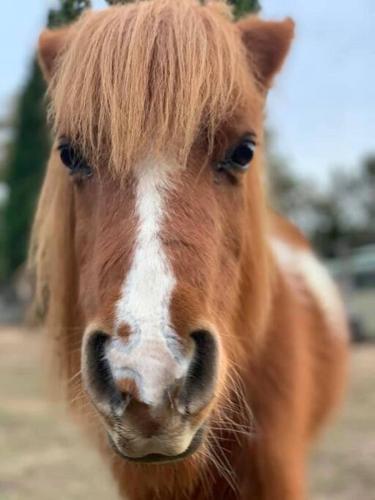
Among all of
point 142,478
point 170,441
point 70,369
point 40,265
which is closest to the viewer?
point 170,441

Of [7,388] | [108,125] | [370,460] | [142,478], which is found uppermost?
[108,125]

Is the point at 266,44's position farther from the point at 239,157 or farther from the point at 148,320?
the point at 148,320

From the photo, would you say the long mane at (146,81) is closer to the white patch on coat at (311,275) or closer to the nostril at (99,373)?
the nostril at (99,373)

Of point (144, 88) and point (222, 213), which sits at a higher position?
point (144, 88)

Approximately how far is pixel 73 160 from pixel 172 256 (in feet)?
1.80

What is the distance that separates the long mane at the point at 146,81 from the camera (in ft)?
5.81

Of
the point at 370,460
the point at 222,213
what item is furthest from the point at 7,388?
the point at 222,213

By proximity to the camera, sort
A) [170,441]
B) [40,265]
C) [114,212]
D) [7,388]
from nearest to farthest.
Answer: [170,441] < [114,212] < [40,265] < [7,388]

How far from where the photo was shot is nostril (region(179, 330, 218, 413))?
4.95 feet

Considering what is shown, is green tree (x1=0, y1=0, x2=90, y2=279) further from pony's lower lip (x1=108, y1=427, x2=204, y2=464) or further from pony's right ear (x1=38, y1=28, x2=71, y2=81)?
pony's lower lip (x1=108, y1=427, x2=204, y2=464)

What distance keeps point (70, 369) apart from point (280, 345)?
2.64 ft

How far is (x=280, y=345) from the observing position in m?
2.50

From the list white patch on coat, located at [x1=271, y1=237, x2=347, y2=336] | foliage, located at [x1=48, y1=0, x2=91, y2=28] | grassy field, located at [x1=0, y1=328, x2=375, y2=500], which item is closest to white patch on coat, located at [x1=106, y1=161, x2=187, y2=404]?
foliage, located at [x1=48, y1=0, x2=91, y2=28]

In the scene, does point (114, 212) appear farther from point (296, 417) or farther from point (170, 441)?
point (296, 417)
